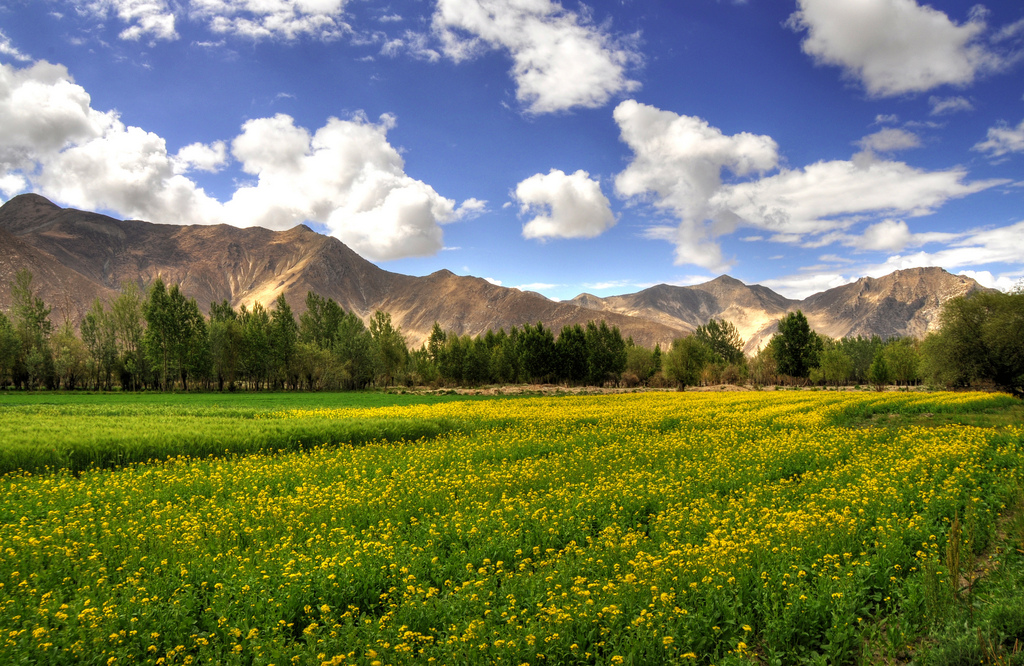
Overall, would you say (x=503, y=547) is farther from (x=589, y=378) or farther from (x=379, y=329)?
(x=379, y=329)

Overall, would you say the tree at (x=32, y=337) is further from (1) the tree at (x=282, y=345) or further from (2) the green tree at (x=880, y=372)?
(2) the green tree at (x=880, y=372)

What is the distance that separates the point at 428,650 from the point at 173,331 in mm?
91182

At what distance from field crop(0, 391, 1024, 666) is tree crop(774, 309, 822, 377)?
81.0 metres

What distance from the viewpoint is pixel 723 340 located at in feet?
480

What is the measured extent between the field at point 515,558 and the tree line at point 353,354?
55595 mm

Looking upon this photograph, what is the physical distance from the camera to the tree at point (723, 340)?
14312cm

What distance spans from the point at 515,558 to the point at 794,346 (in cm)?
9802

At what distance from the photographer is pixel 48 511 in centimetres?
1041

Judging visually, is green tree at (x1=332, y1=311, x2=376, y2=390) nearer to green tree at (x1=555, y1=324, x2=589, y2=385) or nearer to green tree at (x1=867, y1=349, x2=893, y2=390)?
green tree at (x1=555, y1=324, x2=589, y2=385)

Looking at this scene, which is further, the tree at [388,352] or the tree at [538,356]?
the tree at [388,352]

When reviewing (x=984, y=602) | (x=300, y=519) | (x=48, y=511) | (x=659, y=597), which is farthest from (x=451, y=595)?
(x=48, y=511)

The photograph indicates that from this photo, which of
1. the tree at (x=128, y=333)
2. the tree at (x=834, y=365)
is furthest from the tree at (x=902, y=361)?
the tree at (x=128, y=333)

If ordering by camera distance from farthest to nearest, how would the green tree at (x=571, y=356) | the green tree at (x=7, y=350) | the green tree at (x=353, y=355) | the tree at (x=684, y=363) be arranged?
1. the green tree at (x=353, y=355)
2. the tree at (x=684, y=363)
3. the green tree at (x=571, y=356)
4. the green tree at (x=7, y=350)

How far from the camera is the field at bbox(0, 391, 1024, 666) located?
584cm
